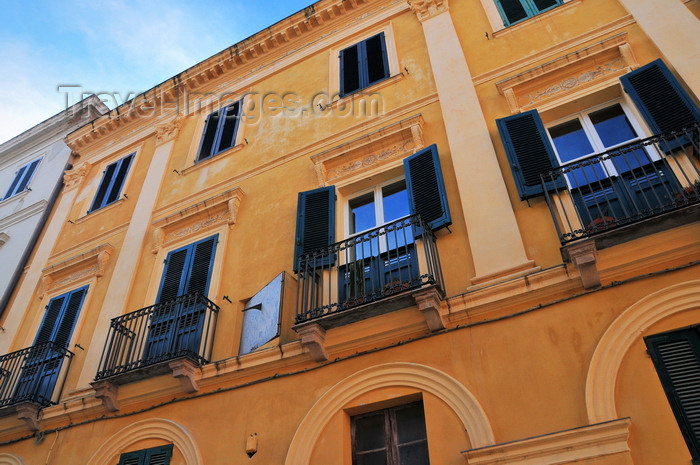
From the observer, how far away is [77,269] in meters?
10.8

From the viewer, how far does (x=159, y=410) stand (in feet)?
24.5

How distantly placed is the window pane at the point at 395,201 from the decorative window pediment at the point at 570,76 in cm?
201

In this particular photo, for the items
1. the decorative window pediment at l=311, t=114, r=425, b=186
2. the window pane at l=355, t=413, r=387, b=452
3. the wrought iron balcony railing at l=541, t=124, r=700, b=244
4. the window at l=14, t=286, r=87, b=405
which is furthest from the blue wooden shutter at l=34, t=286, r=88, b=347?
the wrought iron balcony railing at l=541, t=124, r=700, b=244

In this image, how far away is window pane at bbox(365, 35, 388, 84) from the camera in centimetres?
1020

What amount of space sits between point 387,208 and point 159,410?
4.36 metres

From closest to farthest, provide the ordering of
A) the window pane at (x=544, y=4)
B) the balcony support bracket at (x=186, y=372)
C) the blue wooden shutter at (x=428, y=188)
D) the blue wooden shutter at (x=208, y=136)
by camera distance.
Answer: the blue wooden shutter at (x=428, y=188) → the balcony support bracket at (x=186, y=372) → the window pane at (x=544, y=4) → the blue wooden shutter at (x=208, y=136)

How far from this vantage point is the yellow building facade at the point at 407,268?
5262 millimetres

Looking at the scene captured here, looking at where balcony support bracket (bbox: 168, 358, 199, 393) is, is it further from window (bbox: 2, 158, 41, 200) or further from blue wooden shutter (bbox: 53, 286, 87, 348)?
window (bbox: 2, 158, 41, 200)

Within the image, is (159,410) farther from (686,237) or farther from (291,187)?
(686,237)

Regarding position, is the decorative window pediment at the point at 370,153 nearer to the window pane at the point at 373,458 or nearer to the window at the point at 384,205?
the window at the point at 384,205

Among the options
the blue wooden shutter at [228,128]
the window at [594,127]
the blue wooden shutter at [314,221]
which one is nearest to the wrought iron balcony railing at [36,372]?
the blue wooden shutter at [314,221]

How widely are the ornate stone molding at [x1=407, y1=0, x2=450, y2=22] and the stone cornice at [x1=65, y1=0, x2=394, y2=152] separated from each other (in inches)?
48.2

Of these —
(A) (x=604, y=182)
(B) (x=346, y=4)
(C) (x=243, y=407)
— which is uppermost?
(B) (x=346, y=4)

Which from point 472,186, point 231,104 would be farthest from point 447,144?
point 231,104
